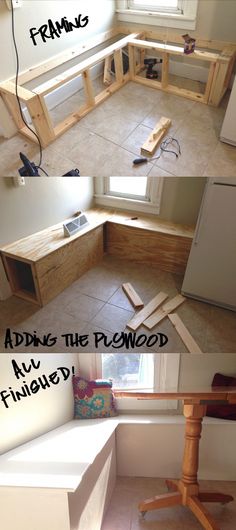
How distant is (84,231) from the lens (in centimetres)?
83

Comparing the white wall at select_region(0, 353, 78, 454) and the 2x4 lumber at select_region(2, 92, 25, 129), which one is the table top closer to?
the white wall at select_region(0, 353, 78, 454)

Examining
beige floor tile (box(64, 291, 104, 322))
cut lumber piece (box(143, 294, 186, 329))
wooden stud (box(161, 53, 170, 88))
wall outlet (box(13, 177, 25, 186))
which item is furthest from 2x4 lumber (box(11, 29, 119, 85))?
cut lumber piece (box(143, 294, 186, 329))

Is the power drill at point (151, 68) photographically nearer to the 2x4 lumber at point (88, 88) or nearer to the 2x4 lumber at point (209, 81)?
the 2x4 lumber at point (209, 81)

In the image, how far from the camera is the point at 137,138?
1.84 m

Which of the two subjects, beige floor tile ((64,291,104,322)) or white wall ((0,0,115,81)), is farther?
white wall ((0,0,115,81))

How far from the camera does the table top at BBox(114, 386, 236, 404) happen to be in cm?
110

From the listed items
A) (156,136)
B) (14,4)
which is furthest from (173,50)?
(14,4)

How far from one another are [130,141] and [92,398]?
139cm

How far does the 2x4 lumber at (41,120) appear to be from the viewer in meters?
1.59

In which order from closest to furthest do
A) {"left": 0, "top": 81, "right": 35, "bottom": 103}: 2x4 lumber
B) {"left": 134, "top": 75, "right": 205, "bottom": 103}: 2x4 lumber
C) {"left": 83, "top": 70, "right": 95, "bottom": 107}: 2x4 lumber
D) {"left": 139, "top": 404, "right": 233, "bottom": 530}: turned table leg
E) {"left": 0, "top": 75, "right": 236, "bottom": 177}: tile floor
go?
{"left": 139, "top": 404, "right": 233, "bottom": 530}: turned table leg, {"left": 0, "top": 81, "right": 35, "bottom": 103}: 2x4 lumber, {"left": 0, "top": 75, "right": 236, "bottom": 177}: tile floor, {"left": 83, "top": 70, "right": 95, "bottom": 107}: 2x4 lumber, {"left": 134, "top": 75, "right": 205, "bottom": 103}: 2x4 lumber

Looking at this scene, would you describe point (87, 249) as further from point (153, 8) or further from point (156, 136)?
point (153, 8)

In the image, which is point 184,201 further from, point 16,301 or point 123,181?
point 16,301

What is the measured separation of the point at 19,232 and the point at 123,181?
0.28 m

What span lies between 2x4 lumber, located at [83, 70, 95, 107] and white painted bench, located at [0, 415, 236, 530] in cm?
185
